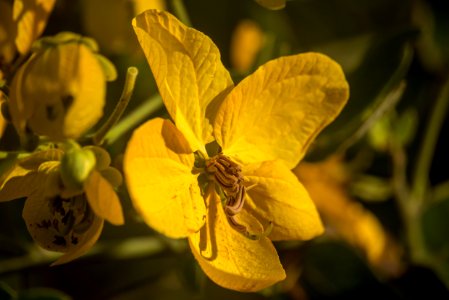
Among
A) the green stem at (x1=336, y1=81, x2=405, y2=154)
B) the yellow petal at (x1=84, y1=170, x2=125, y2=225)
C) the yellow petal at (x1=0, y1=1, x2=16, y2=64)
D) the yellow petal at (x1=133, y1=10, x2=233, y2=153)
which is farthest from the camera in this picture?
the green stem at (x1=336, y1=81, x2=405, y2=154)

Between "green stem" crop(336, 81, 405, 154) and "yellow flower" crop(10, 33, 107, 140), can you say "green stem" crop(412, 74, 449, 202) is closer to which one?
"green stem" crop(336, 81, 405, 154)

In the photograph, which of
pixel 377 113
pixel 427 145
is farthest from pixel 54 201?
pixel 427 145

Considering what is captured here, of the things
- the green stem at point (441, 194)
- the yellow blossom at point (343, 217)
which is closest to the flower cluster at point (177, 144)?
the yellow blossom at point (343, 217)

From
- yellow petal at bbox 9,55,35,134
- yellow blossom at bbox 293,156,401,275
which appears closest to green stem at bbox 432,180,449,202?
yellow blossom at bbox 293,156,401,275

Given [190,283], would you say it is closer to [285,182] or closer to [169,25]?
[285,182]

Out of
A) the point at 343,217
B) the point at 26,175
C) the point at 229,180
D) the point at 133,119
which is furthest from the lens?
the point at 343,217

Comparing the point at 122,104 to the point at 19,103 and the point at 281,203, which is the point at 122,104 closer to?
the point at 19,103
